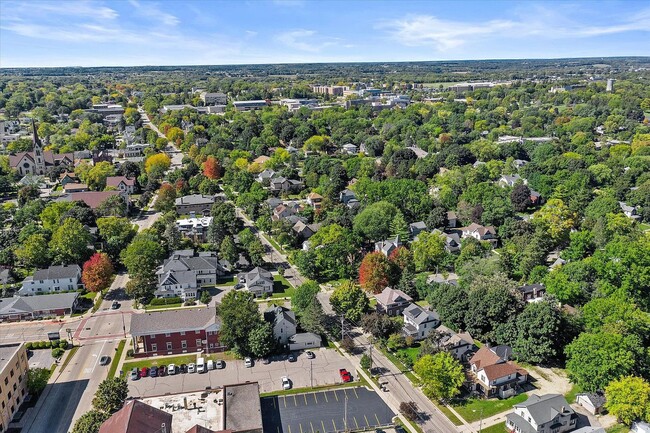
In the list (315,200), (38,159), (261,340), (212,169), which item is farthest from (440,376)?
(38,159)

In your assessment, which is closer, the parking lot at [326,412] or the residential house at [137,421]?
the residential house at [137,421]

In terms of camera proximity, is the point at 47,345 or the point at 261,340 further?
the point at 47,345

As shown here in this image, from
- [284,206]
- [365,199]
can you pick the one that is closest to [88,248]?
[284,206]

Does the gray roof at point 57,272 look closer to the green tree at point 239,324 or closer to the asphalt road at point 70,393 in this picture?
the asphalt road at point 70,393

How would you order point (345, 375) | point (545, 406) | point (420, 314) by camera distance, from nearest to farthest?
point (545, 406), point (345, 375), point (420, 314)

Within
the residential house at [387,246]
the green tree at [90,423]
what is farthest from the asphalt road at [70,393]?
the residential house at [387,246]

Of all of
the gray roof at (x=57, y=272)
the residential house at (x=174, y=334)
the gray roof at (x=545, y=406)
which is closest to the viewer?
the gray roof at (x=545, y=406)

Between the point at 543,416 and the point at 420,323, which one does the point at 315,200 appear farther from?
the point at 543,416

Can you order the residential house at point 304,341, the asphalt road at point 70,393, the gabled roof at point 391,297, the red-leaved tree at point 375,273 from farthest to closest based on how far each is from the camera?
the red-leaved tree at point 375,273
the gabled roof at point 391,297
the residential house at point 304,341
the asphalt road at point 70,393

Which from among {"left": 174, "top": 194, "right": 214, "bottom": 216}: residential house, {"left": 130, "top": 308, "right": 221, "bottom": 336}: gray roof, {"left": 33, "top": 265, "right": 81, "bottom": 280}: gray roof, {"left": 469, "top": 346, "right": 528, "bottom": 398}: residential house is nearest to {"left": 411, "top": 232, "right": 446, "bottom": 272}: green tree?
{"left": 469, "top": 346, "right": 528, "bottom": 398}: residential house
